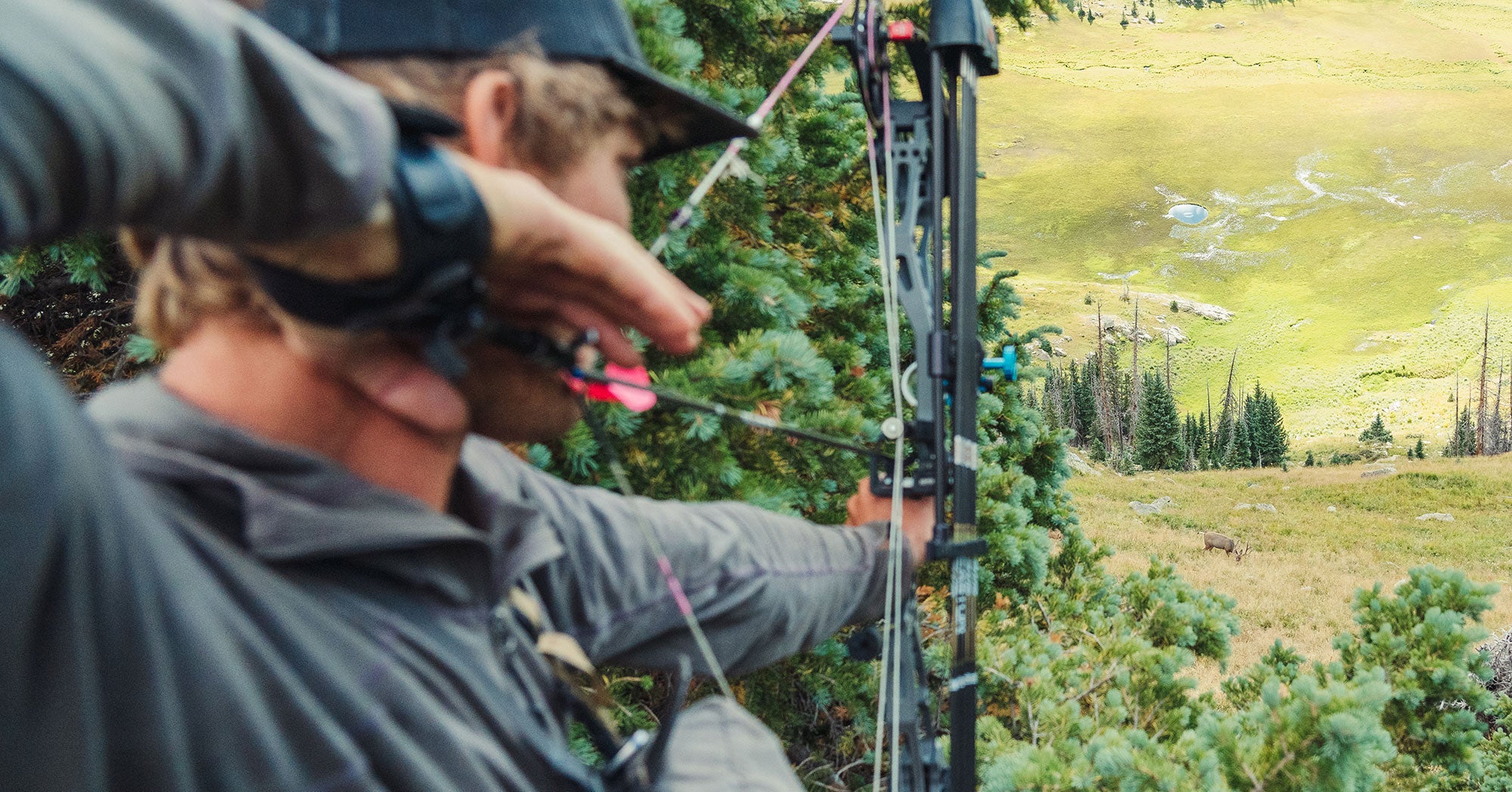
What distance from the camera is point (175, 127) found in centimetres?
54

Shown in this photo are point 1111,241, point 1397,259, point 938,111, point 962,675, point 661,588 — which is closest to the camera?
point 661,588

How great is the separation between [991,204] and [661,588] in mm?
99115

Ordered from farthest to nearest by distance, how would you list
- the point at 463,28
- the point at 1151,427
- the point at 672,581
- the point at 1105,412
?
the point at 1105,412 → the point at 1151,427 → the point at 672,581 → the point at 463,28

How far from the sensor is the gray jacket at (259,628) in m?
0.64

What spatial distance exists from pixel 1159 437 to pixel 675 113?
1923 inches

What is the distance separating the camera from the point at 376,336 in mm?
971

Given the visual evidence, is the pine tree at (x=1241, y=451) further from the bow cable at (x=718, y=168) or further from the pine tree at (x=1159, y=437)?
the bow cable at (x=718, y=168)

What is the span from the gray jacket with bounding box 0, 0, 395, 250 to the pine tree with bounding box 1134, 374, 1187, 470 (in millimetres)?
48767

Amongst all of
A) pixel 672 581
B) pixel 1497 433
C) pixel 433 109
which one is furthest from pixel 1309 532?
pixel 433 109

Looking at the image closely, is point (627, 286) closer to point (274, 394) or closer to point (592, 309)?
point (592, 309)

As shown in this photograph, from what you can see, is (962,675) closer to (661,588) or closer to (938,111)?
(661,588)

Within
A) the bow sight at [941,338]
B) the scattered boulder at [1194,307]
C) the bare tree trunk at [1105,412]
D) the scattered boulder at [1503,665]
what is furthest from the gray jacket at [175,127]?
the scattered boulder at [1194,307]

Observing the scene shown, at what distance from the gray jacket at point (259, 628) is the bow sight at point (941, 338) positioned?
1.27m

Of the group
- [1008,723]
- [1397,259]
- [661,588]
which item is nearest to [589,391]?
[661,588]
